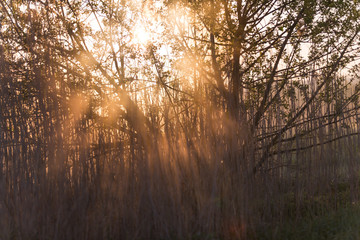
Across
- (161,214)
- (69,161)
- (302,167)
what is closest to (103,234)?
(161,214)

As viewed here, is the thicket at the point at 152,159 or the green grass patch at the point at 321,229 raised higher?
the thicket at the point at 152,159

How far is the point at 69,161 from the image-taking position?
3.78 meters

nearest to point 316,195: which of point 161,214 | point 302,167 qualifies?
point 302,167

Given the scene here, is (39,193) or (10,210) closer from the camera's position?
(39,193)

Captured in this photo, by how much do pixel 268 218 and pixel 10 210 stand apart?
2562mm

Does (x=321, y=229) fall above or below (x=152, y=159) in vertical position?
below

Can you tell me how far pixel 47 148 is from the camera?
3.88 m

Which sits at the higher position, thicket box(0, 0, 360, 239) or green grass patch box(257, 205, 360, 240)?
thicket box(0, 0, 360, 239)

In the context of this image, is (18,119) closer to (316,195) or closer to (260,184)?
(260,184)

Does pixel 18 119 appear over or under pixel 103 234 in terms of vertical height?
over

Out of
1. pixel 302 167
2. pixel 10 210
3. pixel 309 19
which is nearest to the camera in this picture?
pixel 10 210

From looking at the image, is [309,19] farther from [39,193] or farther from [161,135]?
[39,193]

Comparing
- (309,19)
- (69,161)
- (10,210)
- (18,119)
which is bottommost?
(10,210)

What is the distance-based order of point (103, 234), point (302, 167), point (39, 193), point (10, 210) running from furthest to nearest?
point (302, 167), point (10, 210), point (39, 193), point (103, 234)
